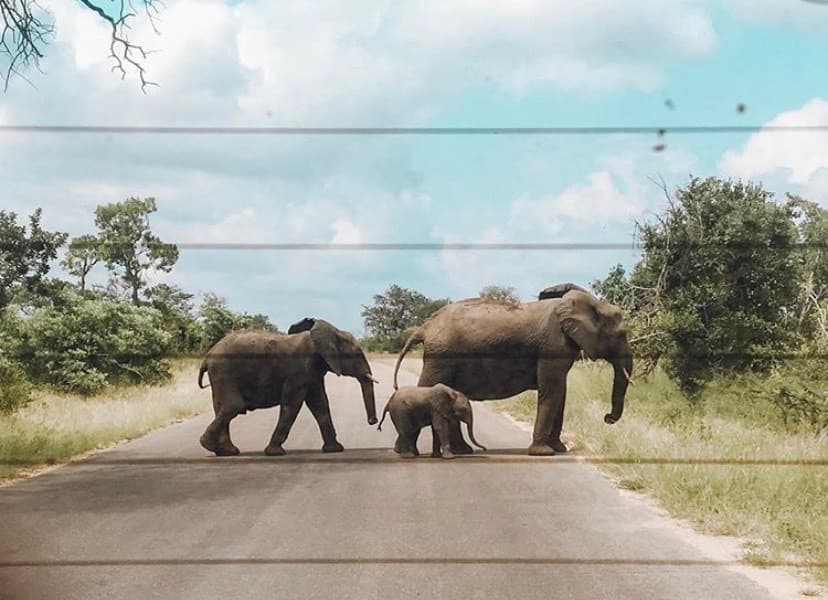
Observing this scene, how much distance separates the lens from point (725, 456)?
36.1 ft

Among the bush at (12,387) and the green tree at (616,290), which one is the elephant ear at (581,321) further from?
the bush at (12,387)

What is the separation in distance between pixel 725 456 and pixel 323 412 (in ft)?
17.3

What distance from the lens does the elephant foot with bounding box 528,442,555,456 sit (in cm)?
1330

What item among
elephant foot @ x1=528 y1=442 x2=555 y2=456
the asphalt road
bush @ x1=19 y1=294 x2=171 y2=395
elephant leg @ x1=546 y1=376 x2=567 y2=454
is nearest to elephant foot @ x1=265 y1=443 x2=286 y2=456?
the asphalt road

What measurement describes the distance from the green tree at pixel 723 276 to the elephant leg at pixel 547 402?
1.39 m

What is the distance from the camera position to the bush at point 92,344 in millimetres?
14922

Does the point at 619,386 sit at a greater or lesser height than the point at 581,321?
lesser

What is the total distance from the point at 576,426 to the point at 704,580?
9.34m

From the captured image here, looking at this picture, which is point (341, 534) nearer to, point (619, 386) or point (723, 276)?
point (619, 386)

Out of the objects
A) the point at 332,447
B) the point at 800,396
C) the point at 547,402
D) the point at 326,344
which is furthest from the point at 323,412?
the point at 800,396

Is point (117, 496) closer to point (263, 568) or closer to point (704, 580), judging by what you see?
point (263, 568)

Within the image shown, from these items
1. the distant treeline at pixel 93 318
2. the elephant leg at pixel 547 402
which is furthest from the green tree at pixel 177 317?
the elephant leg at pixel 547 402

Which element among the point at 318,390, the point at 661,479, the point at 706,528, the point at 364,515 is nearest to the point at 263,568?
the point at 364,515

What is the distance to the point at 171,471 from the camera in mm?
12641
